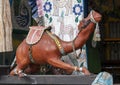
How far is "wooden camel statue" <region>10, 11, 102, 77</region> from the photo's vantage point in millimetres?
3293

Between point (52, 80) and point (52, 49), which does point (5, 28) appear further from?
point (52, 80)

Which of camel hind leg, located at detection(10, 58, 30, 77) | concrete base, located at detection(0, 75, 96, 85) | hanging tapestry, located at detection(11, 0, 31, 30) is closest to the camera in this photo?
concrete base, located at detection(0, 75, 96, 85)

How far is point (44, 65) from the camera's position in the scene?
3.56 meters

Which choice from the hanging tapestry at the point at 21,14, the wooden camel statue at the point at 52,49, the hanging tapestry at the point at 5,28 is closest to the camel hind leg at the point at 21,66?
the wooden camel statue at the point at 52,49

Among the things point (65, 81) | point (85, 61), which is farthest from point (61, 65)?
point (85, 61)

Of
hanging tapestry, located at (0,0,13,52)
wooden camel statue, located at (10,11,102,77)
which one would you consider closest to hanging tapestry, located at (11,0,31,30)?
hanging tapestry, located at (0,0,13,52)

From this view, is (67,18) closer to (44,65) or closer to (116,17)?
(44,65)

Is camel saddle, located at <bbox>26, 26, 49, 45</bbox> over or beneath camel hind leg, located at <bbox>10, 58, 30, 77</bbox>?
over

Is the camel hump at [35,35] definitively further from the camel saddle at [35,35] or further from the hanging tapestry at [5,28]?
the hanging tapestry at [5,28]

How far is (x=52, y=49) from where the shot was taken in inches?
132

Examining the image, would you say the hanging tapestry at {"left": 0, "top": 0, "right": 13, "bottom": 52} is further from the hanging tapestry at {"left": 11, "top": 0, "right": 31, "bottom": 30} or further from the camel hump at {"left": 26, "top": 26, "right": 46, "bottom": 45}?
the hanging tapestry at {"left": 11, "top": 0, "right": 31, "bottom": 30}

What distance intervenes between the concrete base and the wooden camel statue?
0.05 m

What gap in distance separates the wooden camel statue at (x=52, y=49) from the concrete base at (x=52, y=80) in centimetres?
5

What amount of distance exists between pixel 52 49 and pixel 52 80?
25 centimetres
